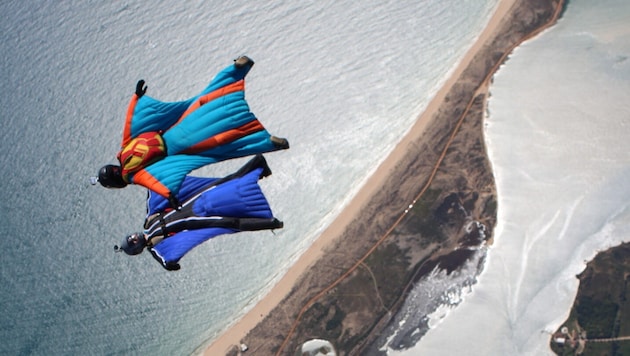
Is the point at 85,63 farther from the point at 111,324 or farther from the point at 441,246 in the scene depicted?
the point at 441,246

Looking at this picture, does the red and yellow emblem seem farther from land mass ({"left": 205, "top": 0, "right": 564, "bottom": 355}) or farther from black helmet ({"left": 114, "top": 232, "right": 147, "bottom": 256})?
land mass ({"left": 205, "top": 0, "right": 564, "bottom": 355})

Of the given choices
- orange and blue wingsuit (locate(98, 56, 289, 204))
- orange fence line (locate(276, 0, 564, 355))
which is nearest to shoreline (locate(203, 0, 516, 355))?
orange fence line (locate(276, 0, 564, 355))

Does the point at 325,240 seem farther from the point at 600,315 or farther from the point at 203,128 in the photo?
the point at 600,315

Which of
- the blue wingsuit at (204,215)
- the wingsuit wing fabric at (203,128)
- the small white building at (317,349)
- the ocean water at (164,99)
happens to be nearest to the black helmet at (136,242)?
the blue wingsuit at (204,215)

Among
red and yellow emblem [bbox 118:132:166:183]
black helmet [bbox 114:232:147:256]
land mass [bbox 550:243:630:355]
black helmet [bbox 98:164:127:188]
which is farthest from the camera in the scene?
land mass [bbox 550:243:630:355]

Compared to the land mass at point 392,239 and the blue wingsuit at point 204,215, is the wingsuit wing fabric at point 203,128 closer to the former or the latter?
the blue wingsuit at point 204,215

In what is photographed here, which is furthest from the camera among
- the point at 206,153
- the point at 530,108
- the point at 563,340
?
the point at 530,108

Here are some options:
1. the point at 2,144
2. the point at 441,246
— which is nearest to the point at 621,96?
the point at 441,246
